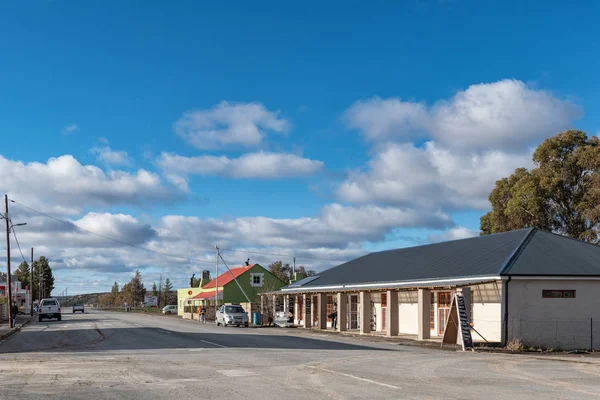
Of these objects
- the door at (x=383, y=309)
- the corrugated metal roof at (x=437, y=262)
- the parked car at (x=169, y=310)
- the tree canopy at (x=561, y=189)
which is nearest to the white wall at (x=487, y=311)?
the corrugated metal roof at (x=437, y=262)

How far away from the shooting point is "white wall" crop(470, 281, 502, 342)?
2966 cm

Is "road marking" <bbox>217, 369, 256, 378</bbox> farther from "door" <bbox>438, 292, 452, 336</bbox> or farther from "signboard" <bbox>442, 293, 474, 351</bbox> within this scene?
"door" <bbox>438, 292, 452, 336</bbox>

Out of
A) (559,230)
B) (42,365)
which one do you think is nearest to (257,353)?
(42,365)

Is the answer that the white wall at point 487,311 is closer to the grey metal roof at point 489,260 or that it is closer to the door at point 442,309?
the grey metal roof at point 489,260

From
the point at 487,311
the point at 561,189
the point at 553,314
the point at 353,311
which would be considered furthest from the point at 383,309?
the point at 561,189

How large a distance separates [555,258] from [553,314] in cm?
297

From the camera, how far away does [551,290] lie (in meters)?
29.7

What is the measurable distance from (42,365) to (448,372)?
1104cm

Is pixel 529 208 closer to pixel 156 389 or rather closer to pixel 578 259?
pixel 578 259

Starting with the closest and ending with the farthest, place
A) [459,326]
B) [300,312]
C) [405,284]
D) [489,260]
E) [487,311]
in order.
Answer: [459,326]
[487,311]
[489,260]
[405,284]
[300,312]

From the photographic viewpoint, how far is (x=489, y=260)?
1275 inches

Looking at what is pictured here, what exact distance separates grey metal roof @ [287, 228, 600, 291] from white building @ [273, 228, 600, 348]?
4 centimetres

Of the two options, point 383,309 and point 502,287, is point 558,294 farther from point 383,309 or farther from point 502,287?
point 383,309

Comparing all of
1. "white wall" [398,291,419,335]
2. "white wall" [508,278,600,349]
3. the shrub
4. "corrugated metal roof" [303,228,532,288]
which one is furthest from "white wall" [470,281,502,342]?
"white wall" [398,291,419,335]
